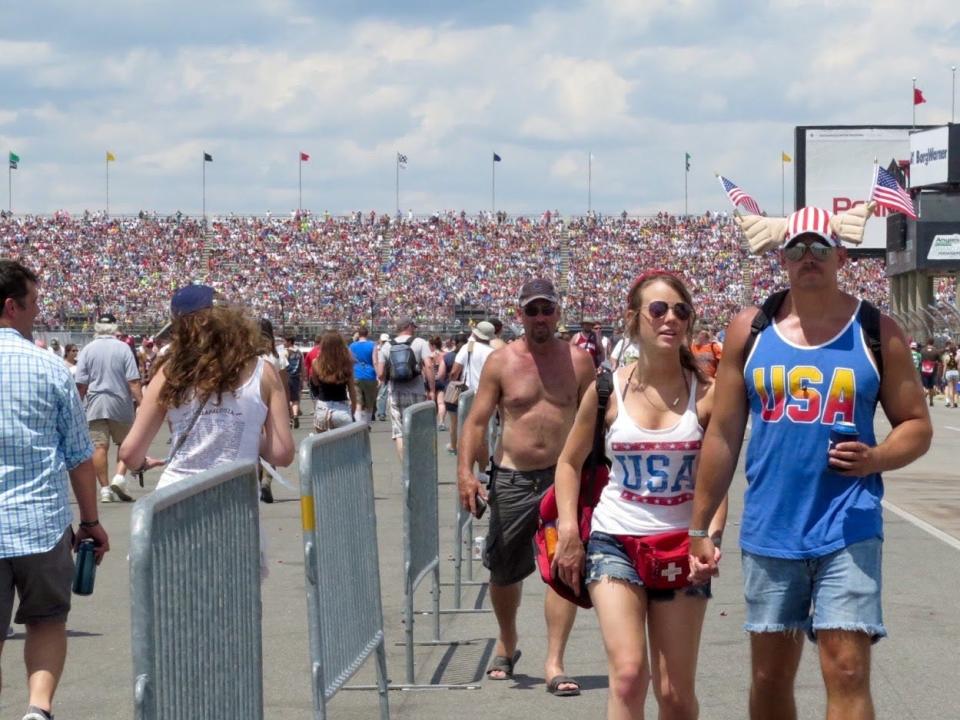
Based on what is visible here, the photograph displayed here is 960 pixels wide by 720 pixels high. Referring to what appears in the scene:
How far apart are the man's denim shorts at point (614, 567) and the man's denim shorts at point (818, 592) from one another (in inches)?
13.9

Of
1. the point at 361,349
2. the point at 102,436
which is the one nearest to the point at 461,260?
the point at 361,349

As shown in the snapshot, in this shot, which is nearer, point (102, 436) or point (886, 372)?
point (886, 372)

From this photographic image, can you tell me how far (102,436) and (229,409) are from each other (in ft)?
28.9

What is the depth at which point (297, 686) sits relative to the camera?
283 inches

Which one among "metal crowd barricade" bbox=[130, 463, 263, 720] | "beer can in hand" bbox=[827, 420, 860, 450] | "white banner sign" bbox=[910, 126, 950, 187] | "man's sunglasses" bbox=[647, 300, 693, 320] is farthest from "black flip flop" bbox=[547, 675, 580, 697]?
"white banner sign" bbox=[910, 126, 950, 187]

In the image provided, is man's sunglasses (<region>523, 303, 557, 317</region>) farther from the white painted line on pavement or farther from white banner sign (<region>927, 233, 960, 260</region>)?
white banner sign (<region>927, 233, 960, 260</region>)

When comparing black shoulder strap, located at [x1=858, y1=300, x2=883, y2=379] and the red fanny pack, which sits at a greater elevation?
black shoulder strap, located at [x1=858, y1=300, x2=883, y2=379]

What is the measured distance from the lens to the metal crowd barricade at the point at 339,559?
508 centimetres

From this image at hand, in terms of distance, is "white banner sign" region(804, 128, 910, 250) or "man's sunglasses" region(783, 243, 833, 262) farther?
"white banner sign" region(804, 128, 910, 250)

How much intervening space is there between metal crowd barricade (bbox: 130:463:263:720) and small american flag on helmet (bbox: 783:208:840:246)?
1.83 m

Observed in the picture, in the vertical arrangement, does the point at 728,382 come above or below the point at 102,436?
above

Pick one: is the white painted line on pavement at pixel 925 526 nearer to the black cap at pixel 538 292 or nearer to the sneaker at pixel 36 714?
the black cap at pixel 538 292

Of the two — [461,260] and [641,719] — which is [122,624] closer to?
[641,719]

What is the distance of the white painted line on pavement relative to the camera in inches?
461
